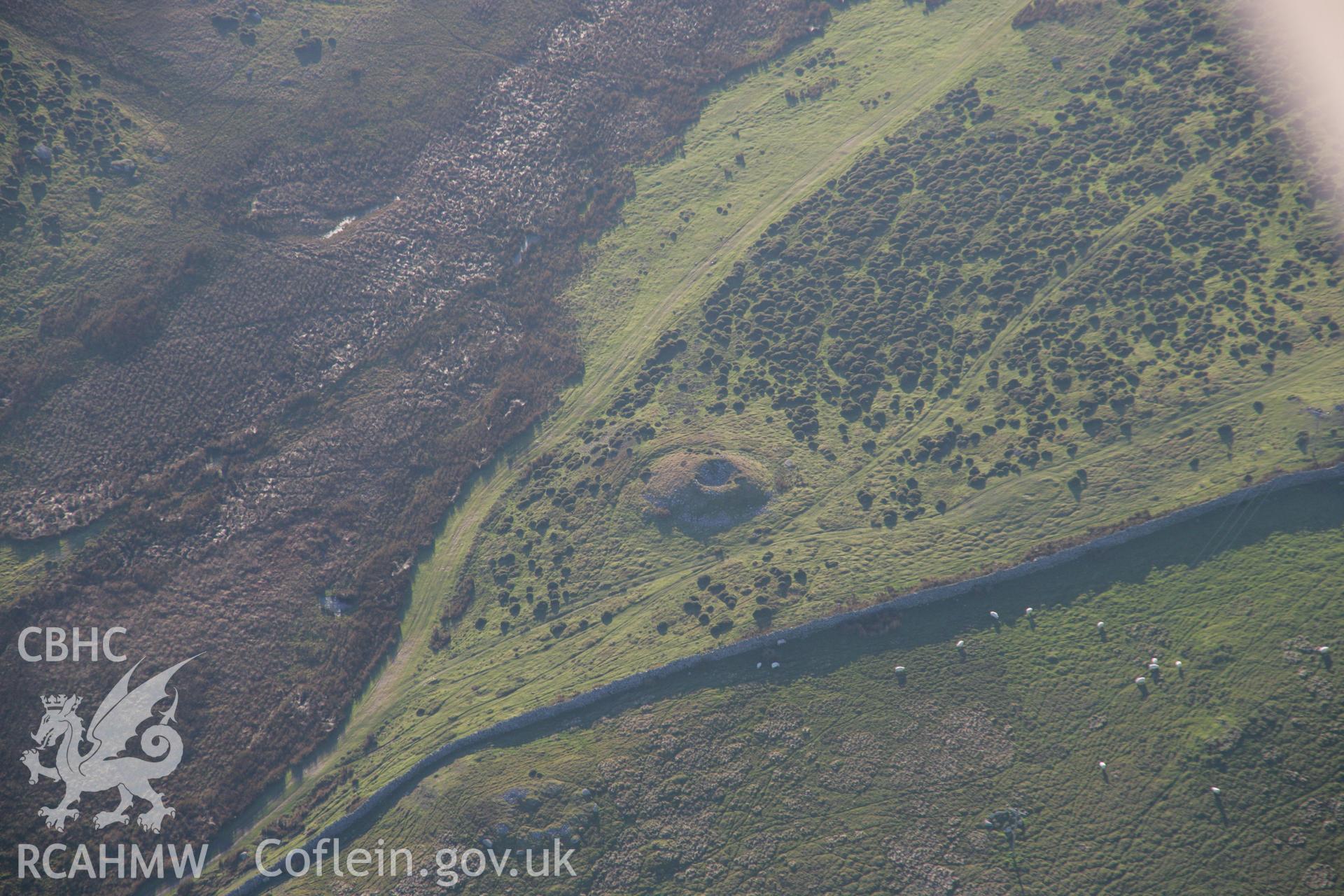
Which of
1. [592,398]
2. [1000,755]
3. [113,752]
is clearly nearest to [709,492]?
[592,398]

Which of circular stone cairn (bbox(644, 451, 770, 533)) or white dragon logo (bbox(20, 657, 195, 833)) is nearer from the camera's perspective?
A: white dragon logo (bbox(20, 657, 195, 833))

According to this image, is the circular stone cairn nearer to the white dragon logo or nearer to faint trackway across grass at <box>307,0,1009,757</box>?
faint trackway across grass at <box>307,0,1009,757</box>

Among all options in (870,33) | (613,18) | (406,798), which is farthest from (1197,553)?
(613,18)

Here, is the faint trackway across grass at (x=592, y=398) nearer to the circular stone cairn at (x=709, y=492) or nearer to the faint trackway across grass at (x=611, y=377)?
the faint trackway across grass at (x=611, y=377)

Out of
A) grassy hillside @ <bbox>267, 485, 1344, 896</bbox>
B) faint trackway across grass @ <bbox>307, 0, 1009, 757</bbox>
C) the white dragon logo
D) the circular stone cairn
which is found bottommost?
grassy hillside @ <bbox>267, 485, 1344, 896</bbox>

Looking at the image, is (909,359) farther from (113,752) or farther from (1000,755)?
(113,752)

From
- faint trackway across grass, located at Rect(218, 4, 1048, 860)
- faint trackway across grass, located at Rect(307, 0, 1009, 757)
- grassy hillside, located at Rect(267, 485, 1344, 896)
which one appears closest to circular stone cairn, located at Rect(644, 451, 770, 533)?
faint trackway across grass, located at Rect(218, 4, 1048, 860)
